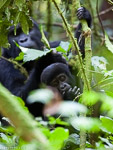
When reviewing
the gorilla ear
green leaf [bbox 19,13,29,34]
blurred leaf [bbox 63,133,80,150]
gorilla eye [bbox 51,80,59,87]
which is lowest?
gorilla eye [bbox 51,80,59,87]

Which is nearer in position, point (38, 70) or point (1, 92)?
Result: point (1, 92)

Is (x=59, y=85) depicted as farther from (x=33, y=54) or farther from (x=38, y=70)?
(x=33, y=54)

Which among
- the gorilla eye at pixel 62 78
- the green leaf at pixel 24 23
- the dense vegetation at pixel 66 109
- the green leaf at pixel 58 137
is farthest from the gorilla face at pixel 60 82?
the green leaf at pixel 58 137

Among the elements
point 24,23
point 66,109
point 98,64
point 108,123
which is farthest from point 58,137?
point 98,64

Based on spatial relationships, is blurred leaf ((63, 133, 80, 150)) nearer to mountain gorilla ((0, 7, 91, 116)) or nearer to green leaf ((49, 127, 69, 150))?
green leaf ((49, 127, 69, 150))

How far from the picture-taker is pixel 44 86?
3.19 meters

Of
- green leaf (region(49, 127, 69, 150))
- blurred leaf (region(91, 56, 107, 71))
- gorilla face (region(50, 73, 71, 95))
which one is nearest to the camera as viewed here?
green leaf (region(49, 127, 69, 150))

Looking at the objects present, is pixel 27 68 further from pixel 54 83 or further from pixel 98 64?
pixel 98 64

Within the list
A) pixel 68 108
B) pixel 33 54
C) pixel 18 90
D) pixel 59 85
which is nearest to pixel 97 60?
pixel 33 54

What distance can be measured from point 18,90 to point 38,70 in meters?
0.26

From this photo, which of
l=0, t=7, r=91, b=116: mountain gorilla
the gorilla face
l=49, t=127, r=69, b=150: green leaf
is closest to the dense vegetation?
l=49, t=127, r=69, b=150: green leaf

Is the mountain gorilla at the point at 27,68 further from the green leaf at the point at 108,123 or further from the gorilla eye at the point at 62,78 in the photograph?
the green leaf at the point at 108,123

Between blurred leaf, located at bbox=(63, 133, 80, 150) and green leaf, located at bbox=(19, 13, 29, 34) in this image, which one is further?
green leaf, located at bbox=(19, 13, 29, 34)

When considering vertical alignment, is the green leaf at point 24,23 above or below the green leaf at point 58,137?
above
